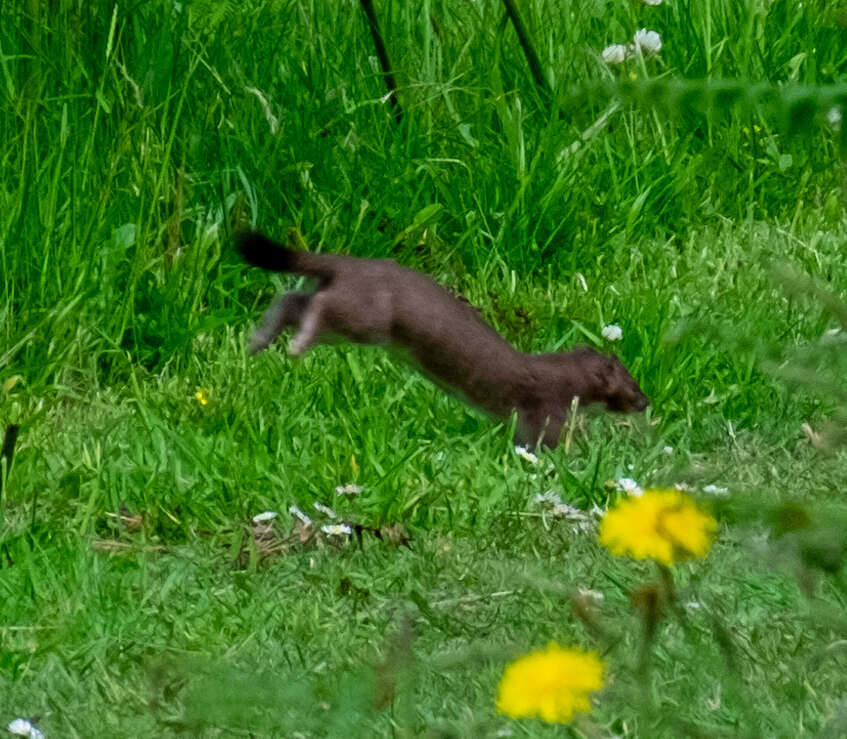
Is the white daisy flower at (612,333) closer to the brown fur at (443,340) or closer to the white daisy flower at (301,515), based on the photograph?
the brown fur at (443,340)

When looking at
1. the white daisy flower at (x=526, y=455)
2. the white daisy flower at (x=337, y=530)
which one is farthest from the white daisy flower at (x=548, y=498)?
the white daisy flower at (x=337, y=530)

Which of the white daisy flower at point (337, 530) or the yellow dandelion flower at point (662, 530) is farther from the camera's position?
the white daisy flower at point (337, 530)

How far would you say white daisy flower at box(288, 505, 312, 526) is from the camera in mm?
3555

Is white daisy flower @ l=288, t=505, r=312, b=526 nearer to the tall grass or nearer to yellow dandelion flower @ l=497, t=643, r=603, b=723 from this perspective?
the tall grass

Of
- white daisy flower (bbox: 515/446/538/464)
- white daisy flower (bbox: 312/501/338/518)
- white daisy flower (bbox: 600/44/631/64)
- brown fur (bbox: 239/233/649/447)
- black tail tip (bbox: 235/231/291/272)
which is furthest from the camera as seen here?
white daisy flower (bbox: 600/44/631/64)

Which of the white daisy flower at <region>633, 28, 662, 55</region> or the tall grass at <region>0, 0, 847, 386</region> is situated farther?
the white daisy flower at <region>633, 28, 662, 55</region>

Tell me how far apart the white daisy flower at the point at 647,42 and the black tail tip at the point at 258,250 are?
8.00 feet

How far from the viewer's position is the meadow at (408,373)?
94.0 inches

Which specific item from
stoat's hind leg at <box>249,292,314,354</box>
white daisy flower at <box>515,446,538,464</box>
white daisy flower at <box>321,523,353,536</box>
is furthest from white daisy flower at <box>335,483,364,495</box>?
stoat's hind leg at <box>249,292,314,354</box>

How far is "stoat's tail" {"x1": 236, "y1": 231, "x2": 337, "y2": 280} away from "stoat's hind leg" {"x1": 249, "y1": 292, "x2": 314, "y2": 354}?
69 millimetres

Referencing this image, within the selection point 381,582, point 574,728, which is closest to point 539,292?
point 381,582

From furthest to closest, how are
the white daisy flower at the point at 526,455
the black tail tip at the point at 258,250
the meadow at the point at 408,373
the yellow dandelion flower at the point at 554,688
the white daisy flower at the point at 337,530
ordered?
the white daisy flower at the point at 526,455
the black tail tip at the point at 258,250
the white daisy flower at the point at 337,530
the meadow at the point at 408,373
the yellow dandelion flower at the point at 554,688

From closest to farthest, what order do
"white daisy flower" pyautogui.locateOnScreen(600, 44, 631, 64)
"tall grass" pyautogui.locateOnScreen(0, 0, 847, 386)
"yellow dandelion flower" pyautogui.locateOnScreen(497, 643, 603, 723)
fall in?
"yellow dandelion flower" pyautogui.locateOnScreen(497, 643, 603, 723) → "tall grass" pyautogui.locateOnScreen(0, 0, 847, 386) → "white daisy flower" pyautogui.locateOnScreen(600, 44, 631, 64)

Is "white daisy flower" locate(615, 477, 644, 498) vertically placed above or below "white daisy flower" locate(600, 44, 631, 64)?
above
